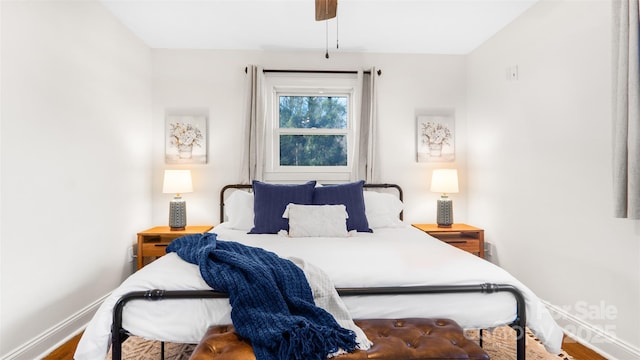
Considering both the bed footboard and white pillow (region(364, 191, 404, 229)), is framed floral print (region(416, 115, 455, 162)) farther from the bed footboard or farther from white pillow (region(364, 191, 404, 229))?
the bed footboard

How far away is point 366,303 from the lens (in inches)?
63.5

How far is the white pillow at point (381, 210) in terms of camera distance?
303 centimetres

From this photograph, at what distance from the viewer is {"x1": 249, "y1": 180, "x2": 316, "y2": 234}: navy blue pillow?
277 centimetres

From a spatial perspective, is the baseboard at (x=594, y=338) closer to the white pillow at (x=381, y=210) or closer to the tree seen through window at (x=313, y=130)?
the white pillow at (x=381, y=210)

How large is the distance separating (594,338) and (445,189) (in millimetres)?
1641

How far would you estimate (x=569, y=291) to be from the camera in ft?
7.97

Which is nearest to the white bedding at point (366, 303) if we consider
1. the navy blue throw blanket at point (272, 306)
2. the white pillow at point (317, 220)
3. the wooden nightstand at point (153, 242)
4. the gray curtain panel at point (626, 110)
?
the navy blue throw blanket at point (272, 306)

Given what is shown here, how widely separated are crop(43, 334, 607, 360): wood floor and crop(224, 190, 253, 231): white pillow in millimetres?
1357

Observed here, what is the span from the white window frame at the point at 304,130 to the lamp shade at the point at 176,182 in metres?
0.81

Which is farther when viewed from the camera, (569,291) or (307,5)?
(307,5)

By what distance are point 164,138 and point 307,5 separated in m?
2.06

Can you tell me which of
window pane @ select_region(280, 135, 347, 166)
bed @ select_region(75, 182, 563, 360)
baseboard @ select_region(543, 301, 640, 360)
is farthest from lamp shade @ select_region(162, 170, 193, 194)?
baseboard @ select_region(543, 301, 640, 360)

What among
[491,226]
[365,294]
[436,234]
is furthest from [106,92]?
[491,226]

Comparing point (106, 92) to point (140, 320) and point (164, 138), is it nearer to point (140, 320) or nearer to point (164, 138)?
point (164, 138)
